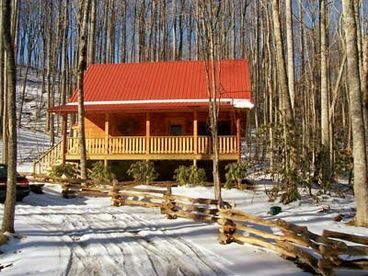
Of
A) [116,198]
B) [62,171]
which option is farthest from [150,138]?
[116,198]

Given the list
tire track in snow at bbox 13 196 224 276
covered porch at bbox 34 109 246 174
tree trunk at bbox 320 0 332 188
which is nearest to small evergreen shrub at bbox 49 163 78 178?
covered porch at bbox 34 109 246 174

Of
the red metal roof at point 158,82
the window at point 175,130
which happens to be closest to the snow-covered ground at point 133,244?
the window at point 175,130

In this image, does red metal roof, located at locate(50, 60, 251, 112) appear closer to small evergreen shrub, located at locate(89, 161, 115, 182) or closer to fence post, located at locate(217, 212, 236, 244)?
small evergreen shrub, located at locate(89, 161, 115, 182)

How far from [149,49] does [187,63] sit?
22216 millimetres

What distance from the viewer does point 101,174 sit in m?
23.5

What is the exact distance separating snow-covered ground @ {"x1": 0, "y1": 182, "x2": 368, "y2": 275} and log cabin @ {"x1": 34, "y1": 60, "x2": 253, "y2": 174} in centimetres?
799

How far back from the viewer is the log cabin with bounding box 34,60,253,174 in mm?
24609

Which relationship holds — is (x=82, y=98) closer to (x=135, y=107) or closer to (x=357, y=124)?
(x=135, y=107)

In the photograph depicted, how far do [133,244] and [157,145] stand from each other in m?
14.6

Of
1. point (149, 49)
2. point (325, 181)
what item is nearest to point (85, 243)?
point (325, 181)

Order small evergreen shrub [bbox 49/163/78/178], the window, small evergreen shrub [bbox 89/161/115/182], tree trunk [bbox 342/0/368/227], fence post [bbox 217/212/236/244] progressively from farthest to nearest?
the window < small evergreen shrub [bbox 49/163/78/178] < small evergreen shrub [bbox 89/161/115/182] < tree trunk [bbox 342/0/368/227] < fence post [bbox 217/212/236/244]

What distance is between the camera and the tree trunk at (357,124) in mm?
12125

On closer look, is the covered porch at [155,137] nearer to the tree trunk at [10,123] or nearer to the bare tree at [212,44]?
the bare tree at [212,44]

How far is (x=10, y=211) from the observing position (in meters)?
10.5
